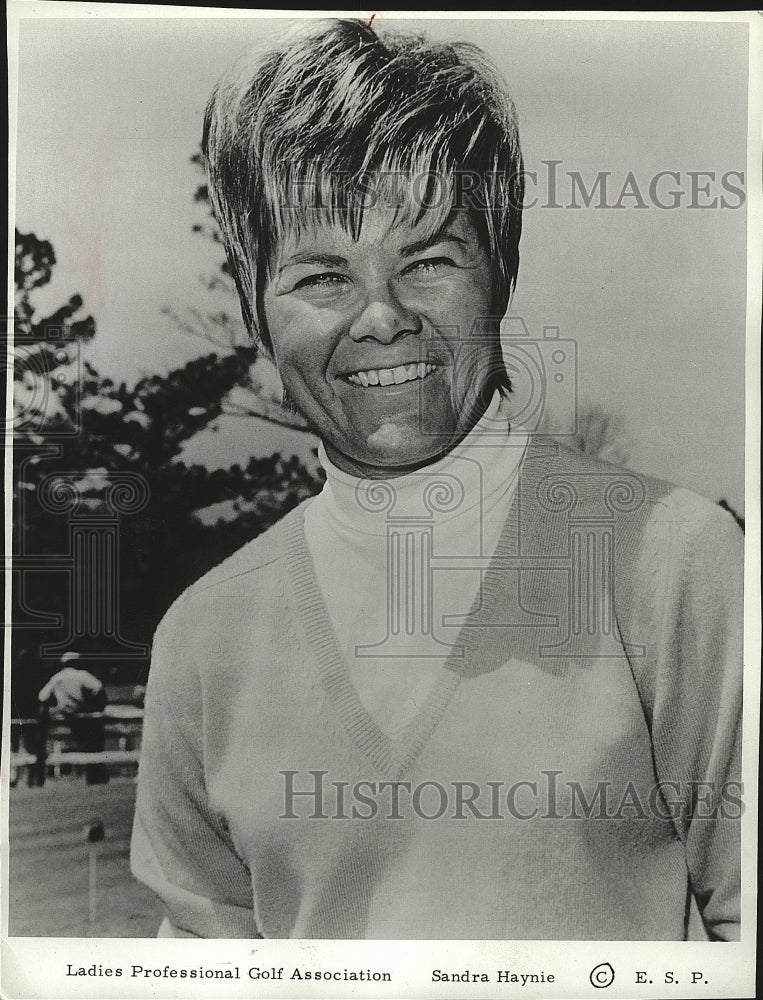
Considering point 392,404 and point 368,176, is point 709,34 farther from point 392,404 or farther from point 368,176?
point 392,404

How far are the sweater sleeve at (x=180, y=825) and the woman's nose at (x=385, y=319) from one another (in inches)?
21.8

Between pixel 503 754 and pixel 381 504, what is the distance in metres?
0.45

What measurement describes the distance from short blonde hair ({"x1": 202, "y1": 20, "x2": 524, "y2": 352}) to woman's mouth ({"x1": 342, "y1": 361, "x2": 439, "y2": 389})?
0.18m

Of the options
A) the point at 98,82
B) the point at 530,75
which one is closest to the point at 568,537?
the point at 530,75

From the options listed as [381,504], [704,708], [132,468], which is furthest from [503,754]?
[132,468]

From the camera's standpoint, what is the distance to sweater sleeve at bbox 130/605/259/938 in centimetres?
149

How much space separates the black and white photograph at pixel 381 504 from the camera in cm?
146

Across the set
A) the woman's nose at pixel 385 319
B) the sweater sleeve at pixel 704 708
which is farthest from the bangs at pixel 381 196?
the sweater sleeve at pixel 704 708

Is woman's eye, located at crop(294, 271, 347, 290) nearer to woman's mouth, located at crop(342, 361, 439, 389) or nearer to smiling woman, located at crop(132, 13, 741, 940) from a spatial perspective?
smiling woman, located at crop(132, 13, 741, 940)

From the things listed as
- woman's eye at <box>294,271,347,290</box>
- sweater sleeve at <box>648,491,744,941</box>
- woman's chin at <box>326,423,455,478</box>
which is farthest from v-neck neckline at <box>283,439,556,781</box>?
woman's eye at <box>294,271,347,290</box>

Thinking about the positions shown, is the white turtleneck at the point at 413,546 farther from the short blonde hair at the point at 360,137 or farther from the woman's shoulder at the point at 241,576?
the short blonde hair at the point at 360,137

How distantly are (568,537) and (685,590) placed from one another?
0.67 ft

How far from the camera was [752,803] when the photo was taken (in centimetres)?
148

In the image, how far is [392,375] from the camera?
147 centimetres
